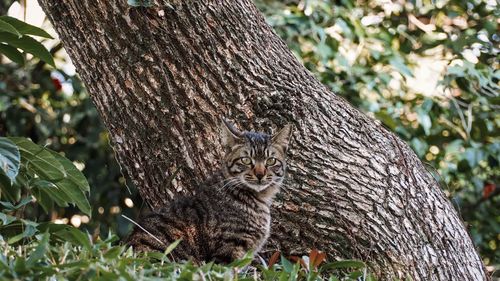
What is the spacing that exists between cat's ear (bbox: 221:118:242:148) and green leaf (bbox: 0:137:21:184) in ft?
3.35

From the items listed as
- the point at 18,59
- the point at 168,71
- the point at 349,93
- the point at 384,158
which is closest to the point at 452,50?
the point at 349,93

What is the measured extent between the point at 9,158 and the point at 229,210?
1.12 meters

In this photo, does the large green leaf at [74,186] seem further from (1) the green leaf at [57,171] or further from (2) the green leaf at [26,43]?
(2) the green leaf at [26,43]

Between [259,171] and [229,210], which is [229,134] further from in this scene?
[229,210]

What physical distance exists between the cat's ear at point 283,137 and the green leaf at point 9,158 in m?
1.25

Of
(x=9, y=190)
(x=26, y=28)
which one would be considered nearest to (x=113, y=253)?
(x=9, y=190)

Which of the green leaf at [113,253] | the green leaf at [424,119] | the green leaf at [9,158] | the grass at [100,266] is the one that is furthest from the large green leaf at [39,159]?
the green leaf at [424,119]

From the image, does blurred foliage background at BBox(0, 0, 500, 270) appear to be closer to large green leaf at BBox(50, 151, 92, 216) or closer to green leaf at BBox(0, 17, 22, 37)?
large green leaf at BBox(50, 151, 92, 216)

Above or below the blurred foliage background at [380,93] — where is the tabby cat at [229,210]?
above

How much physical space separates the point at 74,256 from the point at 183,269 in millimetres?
485

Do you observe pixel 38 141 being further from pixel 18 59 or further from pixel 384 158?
pixel 384 158

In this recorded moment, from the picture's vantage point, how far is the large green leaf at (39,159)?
13.9 ft

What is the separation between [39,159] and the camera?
14.0 feet

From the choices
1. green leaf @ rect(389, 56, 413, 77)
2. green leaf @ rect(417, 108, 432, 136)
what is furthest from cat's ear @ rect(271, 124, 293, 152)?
green leaf @ rect(417, 108, 432, 136)
